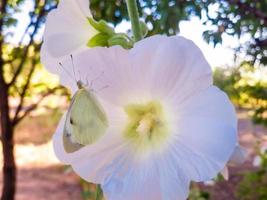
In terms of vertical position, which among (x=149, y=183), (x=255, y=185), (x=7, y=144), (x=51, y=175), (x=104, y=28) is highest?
(x=104, y=28)

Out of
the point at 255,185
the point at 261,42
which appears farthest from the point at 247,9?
the point at 255,185

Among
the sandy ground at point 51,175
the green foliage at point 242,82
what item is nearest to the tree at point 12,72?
the green foliage at point 242,82

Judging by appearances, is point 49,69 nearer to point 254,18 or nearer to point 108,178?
point 108,178

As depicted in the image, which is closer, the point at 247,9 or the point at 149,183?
the point at 149,183

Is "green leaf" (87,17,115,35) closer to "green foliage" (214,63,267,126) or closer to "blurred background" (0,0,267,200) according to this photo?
"blurred background" (0,0,267,200)

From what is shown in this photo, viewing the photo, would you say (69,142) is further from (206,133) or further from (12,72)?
(12,72)

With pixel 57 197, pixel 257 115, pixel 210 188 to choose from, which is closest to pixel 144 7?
pixel 257 115

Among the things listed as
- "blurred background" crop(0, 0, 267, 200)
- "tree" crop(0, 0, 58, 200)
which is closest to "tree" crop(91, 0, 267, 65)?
"blurred background" crop(0, 0, 267, 200)
